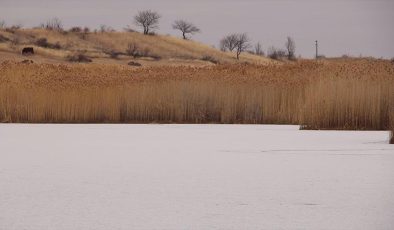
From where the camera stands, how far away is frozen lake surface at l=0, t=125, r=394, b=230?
4039 millimetres

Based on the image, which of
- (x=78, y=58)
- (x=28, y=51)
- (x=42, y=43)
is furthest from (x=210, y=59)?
(x=28, y=51)

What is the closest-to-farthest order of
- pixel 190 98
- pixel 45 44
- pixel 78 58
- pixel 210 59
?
1. pixel 190 98
2. pixel 78 58
3. pixel 45 44
4. pixel 210 59

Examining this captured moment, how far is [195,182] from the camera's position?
5438mm

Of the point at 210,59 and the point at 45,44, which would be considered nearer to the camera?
the point at 45,44

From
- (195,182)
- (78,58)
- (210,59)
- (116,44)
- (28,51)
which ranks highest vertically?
(116,44)

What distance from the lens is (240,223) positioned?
3.93m

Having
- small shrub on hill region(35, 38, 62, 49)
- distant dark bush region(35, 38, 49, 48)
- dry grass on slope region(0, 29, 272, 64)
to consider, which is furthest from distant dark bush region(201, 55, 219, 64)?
distant dark bush region(35, 38, 49, 48)

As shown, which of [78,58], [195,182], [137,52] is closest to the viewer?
[195,182]

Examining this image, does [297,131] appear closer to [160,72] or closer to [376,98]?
[376,98]

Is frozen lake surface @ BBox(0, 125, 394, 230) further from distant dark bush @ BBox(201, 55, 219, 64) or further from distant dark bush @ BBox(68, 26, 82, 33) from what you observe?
distant dark bush @ BBox(68, 26, 82, 33)

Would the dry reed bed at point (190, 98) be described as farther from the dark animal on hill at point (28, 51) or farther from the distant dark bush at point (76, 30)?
the distant dark bush at point (76, 30)

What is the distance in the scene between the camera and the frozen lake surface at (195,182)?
404 centimetres

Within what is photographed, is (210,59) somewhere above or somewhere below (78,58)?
above

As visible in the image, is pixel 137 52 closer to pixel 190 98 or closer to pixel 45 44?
pixel 45 44
